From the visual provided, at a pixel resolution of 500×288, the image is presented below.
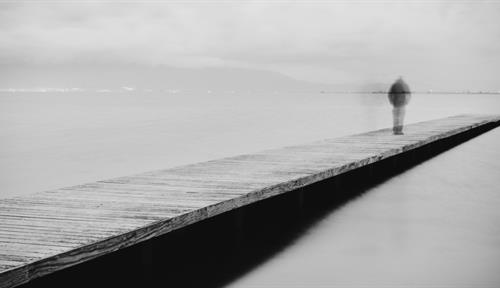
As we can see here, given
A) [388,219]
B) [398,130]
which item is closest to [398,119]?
[398,130]

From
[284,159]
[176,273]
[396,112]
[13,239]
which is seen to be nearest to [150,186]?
[176,273]

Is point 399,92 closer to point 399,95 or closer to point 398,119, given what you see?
point 399,95

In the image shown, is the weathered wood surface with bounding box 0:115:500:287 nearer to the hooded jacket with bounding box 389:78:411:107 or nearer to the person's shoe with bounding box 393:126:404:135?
the person's shoe with bounding box 393:126:404:135

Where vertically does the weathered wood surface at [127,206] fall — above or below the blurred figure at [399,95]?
below

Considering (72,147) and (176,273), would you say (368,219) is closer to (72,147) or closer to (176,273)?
(176,273)

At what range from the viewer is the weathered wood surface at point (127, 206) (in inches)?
142

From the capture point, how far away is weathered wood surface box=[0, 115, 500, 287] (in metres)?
3.60

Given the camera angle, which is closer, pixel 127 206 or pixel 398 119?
pixel 127 206

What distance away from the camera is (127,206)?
498 centimetres

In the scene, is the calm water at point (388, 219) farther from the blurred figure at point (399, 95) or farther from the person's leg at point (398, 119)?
the blurred figure at point (399, 95)

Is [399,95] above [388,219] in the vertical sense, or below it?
above

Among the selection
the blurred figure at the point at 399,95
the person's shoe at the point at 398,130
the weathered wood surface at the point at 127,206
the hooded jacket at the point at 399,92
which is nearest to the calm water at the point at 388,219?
the weathered wood surface at the point at 127,206

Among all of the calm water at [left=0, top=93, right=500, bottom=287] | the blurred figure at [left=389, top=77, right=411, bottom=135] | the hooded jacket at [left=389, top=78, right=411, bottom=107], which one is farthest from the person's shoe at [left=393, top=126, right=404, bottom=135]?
the calm water at [left=0, top=93, right=500, bottom=287]

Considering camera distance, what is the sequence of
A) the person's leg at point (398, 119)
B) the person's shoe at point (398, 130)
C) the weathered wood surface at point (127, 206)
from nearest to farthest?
the weathered wood surface at point (127, 206), the person's shoe at point (398, 130), the person's leg at point (398, 119)
